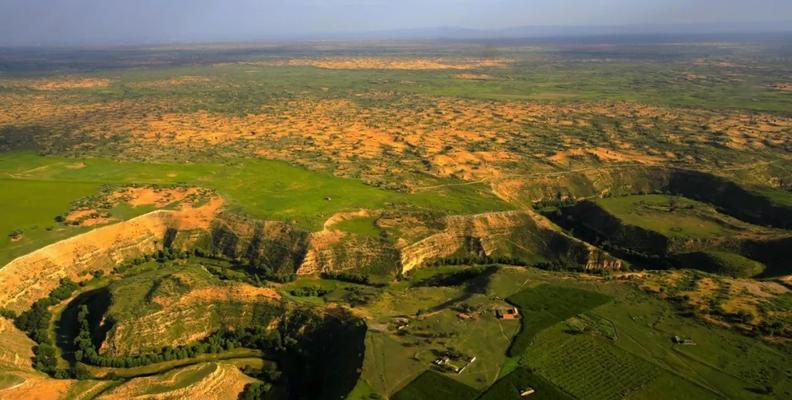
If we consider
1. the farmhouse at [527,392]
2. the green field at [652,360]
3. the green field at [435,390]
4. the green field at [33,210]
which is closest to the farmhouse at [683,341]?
the green field at [652,360]

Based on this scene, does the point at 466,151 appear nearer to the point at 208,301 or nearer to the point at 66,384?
the point at 208,301

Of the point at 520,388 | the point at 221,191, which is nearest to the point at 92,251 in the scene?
the point at 221,191

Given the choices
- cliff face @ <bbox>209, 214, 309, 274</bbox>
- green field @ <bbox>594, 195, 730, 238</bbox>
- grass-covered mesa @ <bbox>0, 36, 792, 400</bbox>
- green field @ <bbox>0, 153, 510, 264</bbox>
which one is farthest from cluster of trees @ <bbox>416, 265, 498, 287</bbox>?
green field @ <bbox>594, 195, 730, 238</bbox>

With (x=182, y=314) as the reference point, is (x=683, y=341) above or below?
below

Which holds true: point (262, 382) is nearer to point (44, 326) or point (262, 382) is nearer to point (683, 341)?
point (44, 326)

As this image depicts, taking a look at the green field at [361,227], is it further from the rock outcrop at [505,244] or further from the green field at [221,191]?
the rock outcrop at [505,244]

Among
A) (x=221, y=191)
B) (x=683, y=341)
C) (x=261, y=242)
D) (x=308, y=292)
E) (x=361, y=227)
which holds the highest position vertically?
(x=221, y=191)

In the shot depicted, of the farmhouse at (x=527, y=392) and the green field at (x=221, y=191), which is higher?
the green field at (x=221, y=191)
